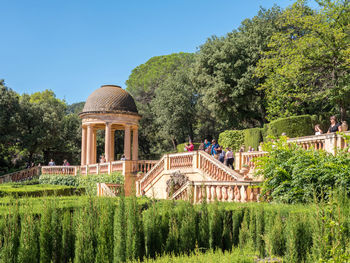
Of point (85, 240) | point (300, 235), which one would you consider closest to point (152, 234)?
point (85, 240)

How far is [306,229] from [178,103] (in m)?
36.7

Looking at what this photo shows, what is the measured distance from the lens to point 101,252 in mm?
7234

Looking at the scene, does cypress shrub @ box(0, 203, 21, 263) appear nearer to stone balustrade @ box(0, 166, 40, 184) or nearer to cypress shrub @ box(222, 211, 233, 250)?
cypress shrub @ box(222, 211, 233, 250)

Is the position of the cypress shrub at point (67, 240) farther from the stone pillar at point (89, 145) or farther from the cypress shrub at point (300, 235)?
the stone pillar at point (89, 145)

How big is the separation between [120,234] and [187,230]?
1555 millimetres

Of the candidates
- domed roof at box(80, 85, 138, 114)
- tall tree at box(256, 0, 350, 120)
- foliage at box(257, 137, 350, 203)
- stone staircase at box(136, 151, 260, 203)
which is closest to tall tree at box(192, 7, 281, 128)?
tall tree at box(256, 0, 350, 120)

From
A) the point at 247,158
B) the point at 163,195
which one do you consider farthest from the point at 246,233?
the point at 163,195

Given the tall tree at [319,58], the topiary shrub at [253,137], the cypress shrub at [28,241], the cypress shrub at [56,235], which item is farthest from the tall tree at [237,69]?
the cypress shrub at [28,241]

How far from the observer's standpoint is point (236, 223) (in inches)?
343

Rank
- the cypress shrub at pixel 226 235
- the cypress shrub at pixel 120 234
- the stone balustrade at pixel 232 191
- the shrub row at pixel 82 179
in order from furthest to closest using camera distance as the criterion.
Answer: the shrub row at pixel 82 179, the stone balustrade at pixel 232 191, the cypress shrub at pixel 226 235, the cypress shrub at pixel 120 234

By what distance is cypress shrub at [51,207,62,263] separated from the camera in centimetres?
735

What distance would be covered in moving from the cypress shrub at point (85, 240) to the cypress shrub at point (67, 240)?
10.0 inches

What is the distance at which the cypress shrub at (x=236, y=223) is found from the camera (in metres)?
8.70

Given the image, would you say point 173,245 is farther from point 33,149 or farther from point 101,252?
point 33,149
